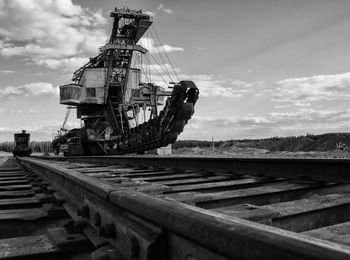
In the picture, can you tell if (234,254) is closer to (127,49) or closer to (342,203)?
(342,203)

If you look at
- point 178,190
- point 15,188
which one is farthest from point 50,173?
point 178,190

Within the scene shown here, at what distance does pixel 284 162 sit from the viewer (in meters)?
4.90

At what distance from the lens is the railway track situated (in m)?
1.21

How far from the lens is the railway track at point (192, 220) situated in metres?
1.21

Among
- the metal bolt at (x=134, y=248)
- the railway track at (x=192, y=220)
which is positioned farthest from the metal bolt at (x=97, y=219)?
the metal bolt at (x=134, y=248)

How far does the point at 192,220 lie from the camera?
1470 mm

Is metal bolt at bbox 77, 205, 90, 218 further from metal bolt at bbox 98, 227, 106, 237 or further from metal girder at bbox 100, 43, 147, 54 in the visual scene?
metal girder at bbox 100, 43, 147, 54

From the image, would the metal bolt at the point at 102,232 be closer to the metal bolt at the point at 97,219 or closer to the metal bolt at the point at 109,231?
the metal bolt at the point at 109,231

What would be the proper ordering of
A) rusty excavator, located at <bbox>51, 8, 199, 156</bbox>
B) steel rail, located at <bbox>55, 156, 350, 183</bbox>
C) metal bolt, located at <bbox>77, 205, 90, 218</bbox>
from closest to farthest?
metal bolt, located at <bbox>77, 205, 90, 218</bbox>, steel rail, located at <bbox>55, 156, 350, 183</bbox>, rusty excavator, located at <bbox>51, 8, 199, 156</bbox>

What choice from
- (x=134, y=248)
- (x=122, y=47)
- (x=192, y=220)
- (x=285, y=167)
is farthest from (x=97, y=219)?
(x=122, y=47)

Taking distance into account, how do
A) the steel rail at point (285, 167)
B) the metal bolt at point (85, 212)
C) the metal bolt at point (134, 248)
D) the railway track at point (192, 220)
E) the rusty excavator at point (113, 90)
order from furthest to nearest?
the rusty excavator at point (113, 90)
the steel rail at point (285, 167)
the metal bolt at point (85, 212)
the metal bolt at point (134, 248)
the railway track at point (192, 220)

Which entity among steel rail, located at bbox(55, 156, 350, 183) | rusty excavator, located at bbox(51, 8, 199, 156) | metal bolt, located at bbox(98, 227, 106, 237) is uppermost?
rusty excavator, located at bbox(51, 8, 199, 156)

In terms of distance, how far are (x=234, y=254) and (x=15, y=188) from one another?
209 inches

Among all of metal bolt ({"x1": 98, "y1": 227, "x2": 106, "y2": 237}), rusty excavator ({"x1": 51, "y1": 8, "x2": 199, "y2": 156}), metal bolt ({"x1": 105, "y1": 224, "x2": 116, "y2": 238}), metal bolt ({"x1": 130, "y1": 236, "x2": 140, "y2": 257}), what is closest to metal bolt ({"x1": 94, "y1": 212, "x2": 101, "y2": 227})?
metal bolt ({"x1": 98, "y1": 227, "x2": 106, "y2": 237})
